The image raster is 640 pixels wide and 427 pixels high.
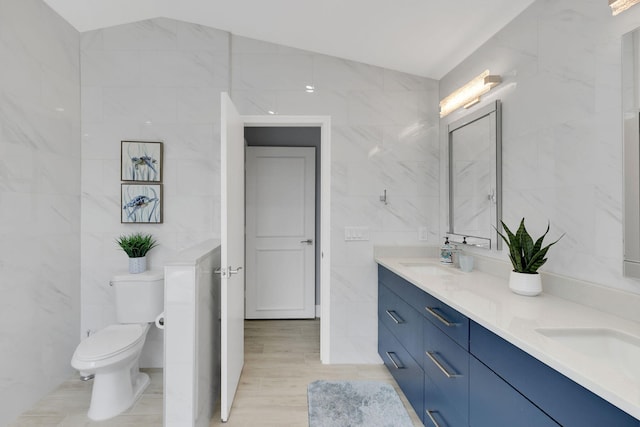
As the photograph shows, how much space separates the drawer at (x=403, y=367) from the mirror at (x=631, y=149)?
3.52 ft

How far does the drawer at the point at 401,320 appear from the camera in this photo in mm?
1820

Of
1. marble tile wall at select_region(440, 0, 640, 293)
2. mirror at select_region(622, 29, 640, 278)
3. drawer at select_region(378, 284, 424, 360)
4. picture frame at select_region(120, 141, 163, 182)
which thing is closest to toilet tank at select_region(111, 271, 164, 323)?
picture frame at select_region(120, 141, 163, 182)

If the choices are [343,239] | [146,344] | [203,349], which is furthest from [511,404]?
[146,344]

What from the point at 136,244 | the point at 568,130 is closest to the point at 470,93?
the point at 568,130

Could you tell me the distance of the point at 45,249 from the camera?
84.3 inches

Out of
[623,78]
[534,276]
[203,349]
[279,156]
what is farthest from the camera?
[279,156]

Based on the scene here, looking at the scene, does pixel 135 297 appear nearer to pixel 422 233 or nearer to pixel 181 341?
pixel 181 341

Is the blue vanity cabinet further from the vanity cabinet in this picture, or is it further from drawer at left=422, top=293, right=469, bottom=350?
drawer at left=422, top=293, right=469, bottom=350

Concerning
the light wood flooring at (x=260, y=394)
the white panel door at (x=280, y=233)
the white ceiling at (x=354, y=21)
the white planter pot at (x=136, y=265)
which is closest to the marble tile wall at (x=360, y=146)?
the white ceiling at (x=354, y=21)

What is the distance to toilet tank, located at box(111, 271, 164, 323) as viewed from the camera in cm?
228

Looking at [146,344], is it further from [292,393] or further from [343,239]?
[343,239]

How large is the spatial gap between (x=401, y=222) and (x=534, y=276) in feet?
4.05

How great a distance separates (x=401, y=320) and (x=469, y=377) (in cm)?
78

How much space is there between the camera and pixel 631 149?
45.4 inches
